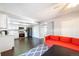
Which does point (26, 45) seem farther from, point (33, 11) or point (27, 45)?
point (33, 11)

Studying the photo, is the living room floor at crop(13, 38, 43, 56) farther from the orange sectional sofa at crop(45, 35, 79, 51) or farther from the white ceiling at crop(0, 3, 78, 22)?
the white ceiling at crop(0, 3, 78, 22)

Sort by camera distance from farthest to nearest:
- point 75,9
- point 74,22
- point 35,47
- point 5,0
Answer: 1. point 35,47
2. point 74,22
3. point 75,9
4. point 5,0

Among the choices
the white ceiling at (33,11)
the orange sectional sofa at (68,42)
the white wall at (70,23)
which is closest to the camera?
the white ceiling at (33,11)

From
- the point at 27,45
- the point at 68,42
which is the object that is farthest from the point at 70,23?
the point at 27,45

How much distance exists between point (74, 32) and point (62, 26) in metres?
0.31

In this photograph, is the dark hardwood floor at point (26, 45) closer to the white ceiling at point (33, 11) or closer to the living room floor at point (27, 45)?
the living room floor at point (27, 45)

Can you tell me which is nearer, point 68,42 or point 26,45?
point 68,42

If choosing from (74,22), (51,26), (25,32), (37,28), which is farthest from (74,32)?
(25,32)

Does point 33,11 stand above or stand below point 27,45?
above

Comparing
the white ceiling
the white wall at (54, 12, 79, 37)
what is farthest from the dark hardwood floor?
the white wall at (54, 12, 79, 37)

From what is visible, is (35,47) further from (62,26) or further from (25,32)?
(62,26)

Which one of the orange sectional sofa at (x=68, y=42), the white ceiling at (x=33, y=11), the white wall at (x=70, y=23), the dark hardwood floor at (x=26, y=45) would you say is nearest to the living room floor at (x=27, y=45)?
the dark hardwood floor at (x=26, y=45)

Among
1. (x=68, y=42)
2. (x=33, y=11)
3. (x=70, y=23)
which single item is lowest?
(x=68, y=42)

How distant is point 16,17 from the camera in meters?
1.73
